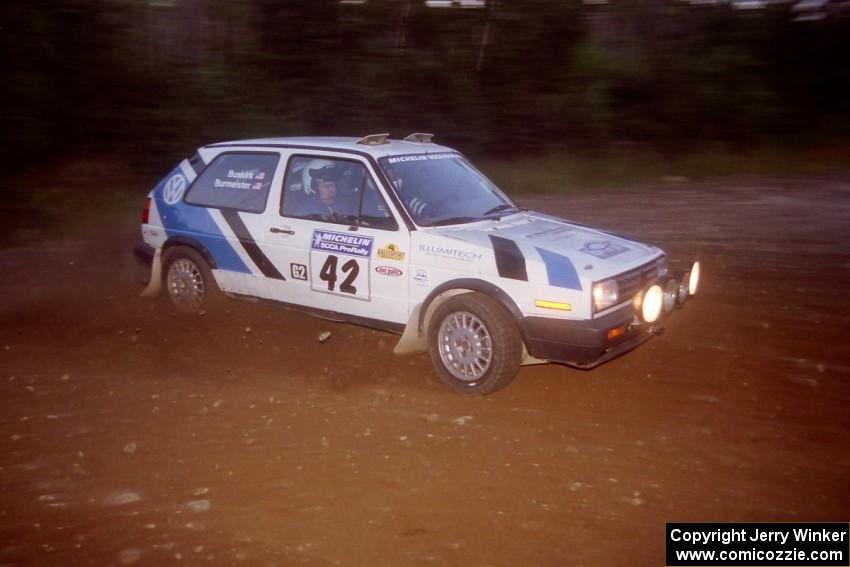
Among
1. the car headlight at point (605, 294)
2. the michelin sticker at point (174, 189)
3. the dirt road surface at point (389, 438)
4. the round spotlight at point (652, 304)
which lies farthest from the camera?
the michelin sticker at point (174, 189)

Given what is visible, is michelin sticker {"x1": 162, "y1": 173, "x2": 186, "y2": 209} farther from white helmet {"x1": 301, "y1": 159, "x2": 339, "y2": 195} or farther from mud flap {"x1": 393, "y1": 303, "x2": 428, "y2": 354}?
mud flap {"x1": 393, "y1": 303, "x2": 428, "y2": 354}

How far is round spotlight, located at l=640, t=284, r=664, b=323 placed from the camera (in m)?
5.86

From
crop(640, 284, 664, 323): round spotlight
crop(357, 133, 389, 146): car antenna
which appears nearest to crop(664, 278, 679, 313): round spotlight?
crop(640, 284, 664, 323): round spotlight

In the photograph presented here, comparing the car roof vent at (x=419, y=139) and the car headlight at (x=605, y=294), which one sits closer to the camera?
the car headlight at (x=605, y=294)

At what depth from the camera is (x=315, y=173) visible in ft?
22.5

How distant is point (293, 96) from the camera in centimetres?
1430

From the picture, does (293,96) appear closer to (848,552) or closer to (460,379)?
(460,379)

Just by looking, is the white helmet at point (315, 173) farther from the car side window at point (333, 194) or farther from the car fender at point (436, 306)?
the car fender at point (436, 306)

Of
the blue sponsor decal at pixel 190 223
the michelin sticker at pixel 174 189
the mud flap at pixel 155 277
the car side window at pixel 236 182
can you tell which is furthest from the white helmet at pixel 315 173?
the mud flap at pixel 155 277

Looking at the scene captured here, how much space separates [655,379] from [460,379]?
1441mm

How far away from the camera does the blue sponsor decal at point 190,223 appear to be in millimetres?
7316

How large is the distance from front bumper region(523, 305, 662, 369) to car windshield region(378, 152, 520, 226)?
1.17 m

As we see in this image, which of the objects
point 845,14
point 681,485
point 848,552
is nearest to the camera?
point 848,552

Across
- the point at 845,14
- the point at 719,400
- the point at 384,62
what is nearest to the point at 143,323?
the point at 719,400
